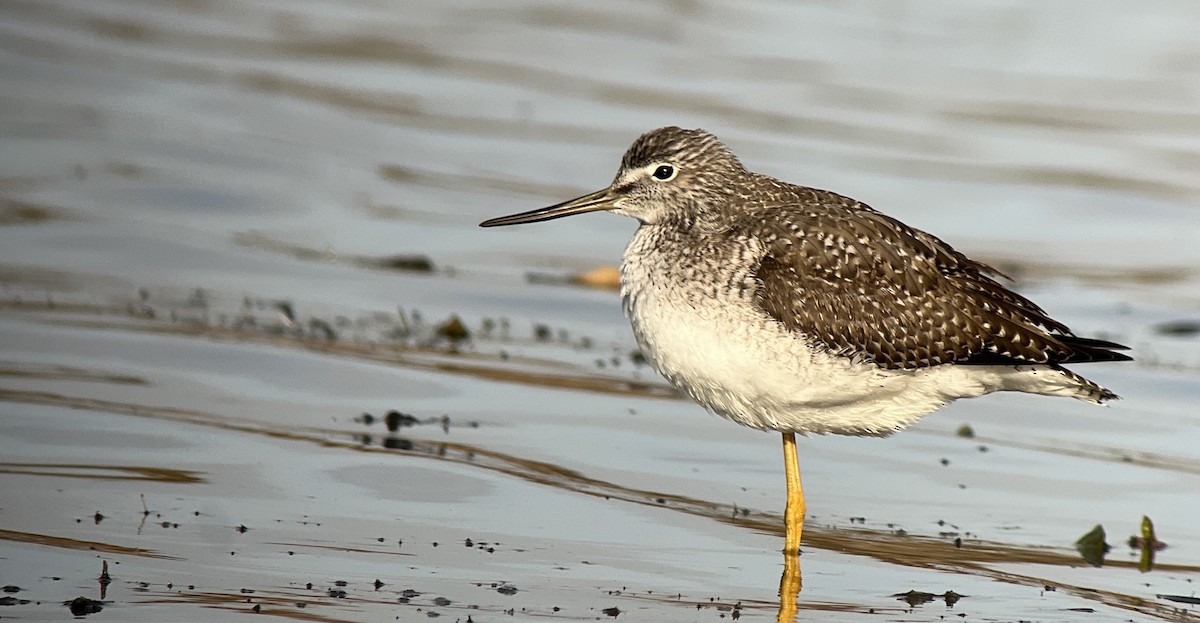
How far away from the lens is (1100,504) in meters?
10.0

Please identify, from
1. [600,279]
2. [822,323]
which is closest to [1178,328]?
[600,279]

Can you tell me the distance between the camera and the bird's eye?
9.63 meters

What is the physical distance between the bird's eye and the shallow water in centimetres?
173

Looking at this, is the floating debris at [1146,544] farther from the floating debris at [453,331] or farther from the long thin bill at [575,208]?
the floating debris at [453,331]

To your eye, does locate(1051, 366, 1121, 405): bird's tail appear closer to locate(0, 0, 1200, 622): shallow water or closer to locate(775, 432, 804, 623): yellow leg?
locate(0, 0, 1200, 622): shallow water

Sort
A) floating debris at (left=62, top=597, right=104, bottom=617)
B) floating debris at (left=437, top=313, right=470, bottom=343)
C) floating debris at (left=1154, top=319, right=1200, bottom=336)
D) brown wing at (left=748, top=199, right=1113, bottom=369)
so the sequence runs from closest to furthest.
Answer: floating debris at (left=62, top=597, right=104, bottom=617), brown wing at (left=748, top=199, right=1113, bottom=369), floating debris at (left=437, top=313, right=470, bottom=343), floating debris at (left=1154, top=319, right=1200, bottom=336)

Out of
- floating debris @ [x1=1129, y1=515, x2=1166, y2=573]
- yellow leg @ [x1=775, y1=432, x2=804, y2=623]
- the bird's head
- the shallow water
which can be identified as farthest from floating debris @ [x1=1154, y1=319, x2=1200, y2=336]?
the bird's head

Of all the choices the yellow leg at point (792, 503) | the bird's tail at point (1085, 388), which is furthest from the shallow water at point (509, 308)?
the bird's tail at point (1085, 388)

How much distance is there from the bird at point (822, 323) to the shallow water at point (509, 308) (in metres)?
0.79

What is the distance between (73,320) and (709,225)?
16.4 ft

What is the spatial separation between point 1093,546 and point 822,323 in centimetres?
193

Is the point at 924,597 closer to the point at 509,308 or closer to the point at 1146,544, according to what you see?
the point at 1146,544

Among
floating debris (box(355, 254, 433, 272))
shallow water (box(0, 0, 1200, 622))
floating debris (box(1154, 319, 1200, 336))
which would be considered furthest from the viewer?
floating debris (box(355, 254, 433, 272))

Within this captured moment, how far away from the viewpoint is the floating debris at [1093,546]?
9.10 meters
